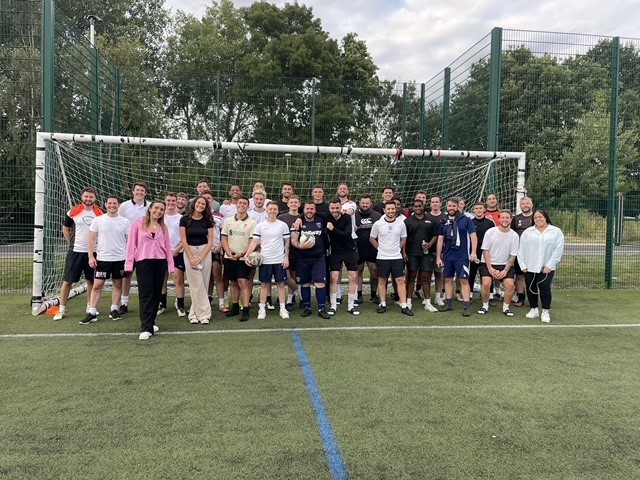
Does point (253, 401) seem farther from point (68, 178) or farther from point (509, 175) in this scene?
point (509, 175)

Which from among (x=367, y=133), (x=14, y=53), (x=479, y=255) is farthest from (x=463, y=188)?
(x=14, y=53)

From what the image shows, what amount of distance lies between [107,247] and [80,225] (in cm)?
60

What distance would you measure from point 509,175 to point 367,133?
4533mm

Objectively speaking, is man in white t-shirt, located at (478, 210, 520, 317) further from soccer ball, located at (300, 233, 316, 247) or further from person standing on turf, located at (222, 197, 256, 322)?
person standing on turf, located at (222, 197, 256, 322)

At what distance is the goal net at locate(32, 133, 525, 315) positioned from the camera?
722 cm

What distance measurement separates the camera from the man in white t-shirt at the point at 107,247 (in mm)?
6301

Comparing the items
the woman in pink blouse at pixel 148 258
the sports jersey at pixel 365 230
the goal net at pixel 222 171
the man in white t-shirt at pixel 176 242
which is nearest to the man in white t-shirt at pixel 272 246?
the man in white t-shirt at pixel 176 242

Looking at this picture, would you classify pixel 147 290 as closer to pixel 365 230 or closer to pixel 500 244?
pixel 365 230

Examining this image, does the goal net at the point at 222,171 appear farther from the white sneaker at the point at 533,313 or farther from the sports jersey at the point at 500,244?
the white sneaker at the point at 533,313

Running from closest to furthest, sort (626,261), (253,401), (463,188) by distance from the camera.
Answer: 1. (253,401)
2. (463,188)
3. (626,261)

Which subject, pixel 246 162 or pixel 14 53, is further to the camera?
pixel 246 162

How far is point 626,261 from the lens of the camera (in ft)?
37.3

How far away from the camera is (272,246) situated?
6.54m

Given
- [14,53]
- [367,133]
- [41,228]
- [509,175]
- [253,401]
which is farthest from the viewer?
[367,133]
